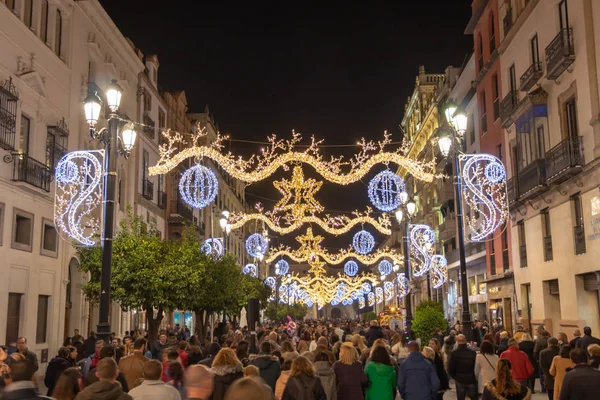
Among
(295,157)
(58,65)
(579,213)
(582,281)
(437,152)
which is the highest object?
(437,152)

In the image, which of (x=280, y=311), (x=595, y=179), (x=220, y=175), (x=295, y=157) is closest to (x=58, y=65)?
(x=295, y=157)

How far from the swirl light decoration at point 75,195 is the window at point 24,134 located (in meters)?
1.48

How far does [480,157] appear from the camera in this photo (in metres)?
20.1

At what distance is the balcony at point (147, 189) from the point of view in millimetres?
36156

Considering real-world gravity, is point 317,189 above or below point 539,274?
above

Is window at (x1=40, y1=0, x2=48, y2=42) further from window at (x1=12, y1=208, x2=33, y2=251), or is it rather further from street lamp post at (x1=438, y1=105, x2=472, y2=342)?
street lamp post at (x1=438, y1=105, x2=472, y2=342)

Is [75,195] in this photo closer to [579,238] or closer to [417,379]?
[579,238]

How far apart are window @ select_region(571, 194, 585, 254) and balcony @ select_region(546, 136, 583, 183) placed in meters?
0.81

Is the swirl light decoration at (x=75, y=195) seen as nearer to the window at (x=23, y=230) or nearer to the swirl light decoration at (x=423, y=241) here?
the window at (x=23, y=230)

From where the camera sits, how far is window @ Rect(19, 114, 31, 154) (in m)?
22.7

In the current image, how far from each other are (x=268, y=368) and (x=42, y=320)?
15.9 metres

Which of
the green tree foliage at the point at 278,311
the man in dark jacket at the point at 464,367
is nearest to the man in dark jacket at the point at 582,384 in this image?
the man in dark jacket at the point at 464,367

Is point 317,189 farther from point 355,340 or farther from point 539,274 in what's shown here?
point 355,340

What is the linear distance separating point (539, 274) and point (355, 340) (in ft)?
→ 49.0
